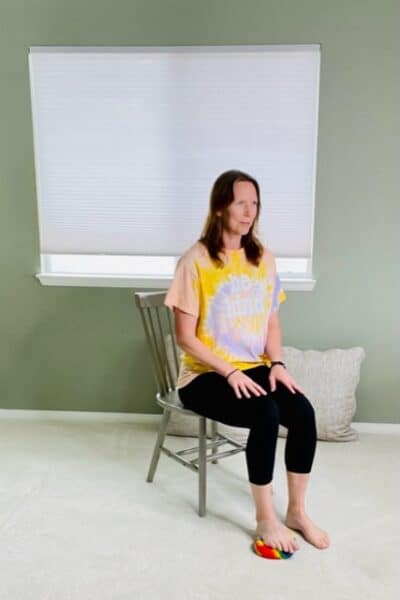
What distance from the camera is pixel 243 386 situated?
6.03 ft

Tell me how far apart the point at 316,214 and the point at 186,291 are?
Result: 1.01 meters

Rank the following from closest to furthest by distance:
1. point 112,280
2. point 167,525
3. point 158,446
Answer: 1. point 167,525
2. point 158,446
3. point 112,280

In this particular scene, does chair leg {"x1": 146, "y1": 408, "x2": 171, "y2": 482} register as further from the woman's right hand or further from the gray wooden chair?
the woman's right hand

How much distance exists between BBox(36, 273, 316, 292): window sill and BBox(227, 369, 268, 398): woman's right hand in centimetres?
92

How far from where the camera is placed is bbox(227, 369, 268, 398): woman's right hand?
72.2 inches

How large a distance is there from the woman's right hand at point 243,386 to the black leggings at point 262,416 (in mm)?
18

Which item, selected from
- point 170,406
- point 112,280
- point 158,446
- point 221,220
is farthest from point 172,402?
point 112,280

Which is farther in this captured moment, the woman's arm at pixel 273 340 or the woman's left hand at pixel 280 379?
the woman's arm at pixel 273 340

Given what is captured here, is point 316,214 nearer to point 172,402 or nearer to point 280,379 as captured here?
point 280,379

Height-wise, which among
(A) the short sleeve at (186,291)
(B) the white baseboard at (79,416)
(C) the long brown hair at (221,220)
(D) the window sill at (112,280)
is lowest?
(B) the white baseboard at (79,416)

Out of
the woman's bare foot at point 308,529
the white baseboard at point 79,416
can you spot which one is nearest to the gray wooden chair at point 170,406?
the woman's bare foot at point 308,529

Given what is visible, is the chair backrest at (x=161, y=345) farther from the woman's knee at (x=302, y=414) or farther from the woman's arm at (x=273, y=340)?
the woman's knee at (x=302, y=414)

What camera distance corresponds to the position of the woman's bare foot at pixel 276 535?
1743 millimetres

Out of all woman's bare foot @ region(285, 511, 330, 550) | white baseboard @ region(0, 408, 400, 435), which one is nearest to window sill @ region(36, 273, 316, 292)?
white baseboard @ region(0, 408, 400, 435)
